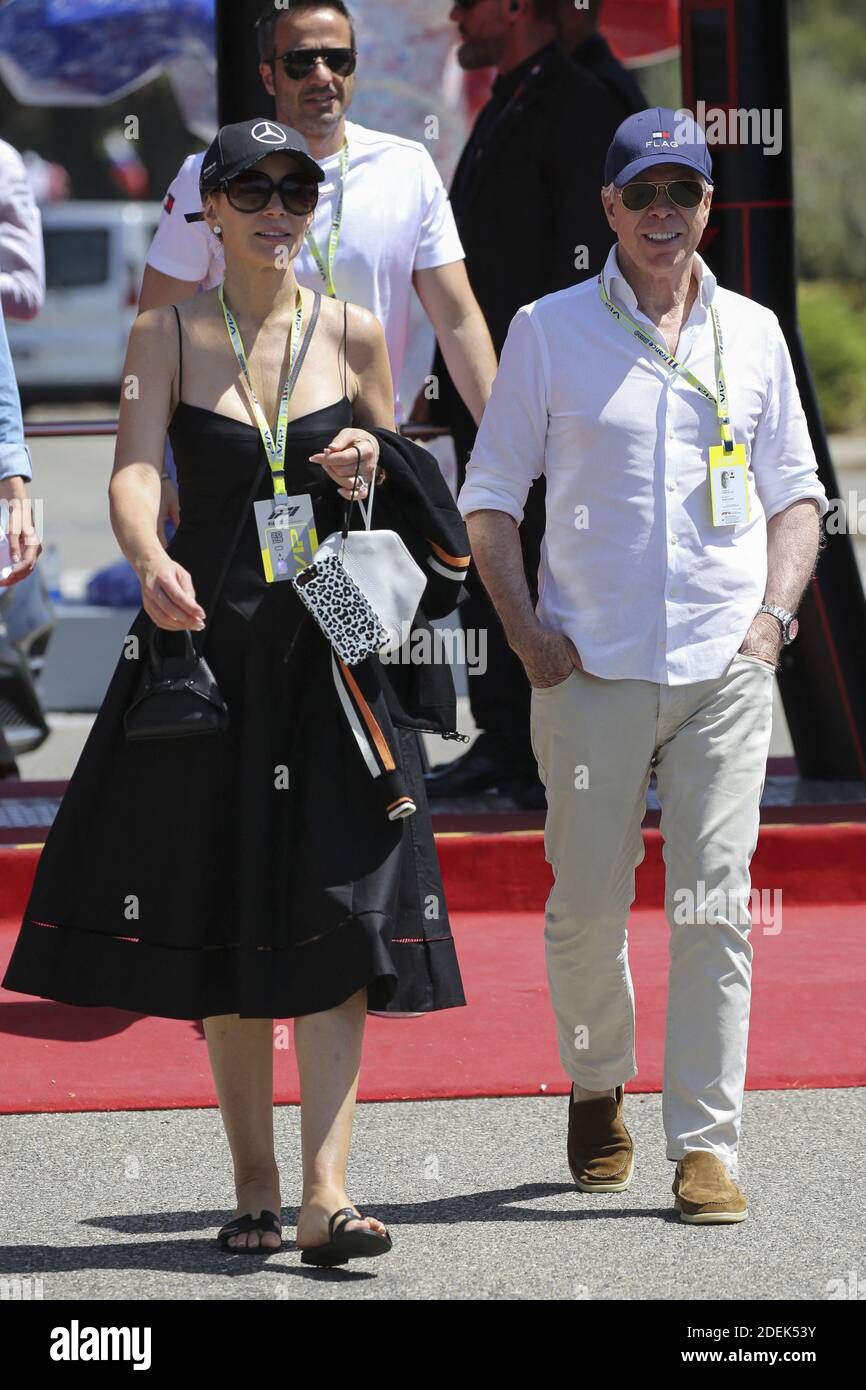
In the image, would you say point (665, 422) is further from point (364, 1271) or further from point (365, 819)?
point (364, 1271)

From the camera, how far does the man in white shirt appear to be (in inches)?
163

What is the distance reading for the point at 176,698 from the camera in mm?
3799

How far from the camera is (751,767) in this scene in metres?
4.21

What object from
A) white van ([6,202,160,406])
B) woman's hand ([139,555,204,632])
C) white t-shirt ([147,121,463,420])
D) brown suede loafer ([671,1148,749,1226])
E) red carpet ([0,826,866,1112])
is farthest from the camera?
white van ([6,202,160,406])

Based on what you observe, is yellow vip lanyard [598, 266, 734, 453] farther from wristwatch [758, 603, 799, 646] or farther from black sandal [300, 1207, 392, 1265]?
black sandal [300, 1207, 392, 1265]

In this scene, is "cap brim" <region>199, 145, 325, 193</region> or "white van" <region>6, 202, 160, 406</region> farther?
"white van" <region>6, 202, 160, 406</region>

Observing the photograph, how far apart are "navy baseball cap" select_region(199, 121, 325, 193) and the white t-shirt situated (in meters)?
1.11

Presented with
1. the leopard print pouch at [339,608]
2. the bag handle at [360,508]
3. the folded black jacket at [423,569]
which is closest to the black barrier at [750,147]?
the folded black jacket at [423,569]

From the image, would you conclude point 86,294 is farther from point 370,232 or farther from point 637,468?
point 637,468

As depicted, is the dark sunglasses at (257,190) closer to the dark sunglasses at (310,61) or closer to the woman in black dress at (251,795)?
the woman in black dress at (251,795)

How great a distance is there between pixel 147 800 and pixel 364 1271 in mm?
864

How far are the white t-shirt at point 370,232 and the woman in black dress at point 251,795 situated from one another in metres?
1.11

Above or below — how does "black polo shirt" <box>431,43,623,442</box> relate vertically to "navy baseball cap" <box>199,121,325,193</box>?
above

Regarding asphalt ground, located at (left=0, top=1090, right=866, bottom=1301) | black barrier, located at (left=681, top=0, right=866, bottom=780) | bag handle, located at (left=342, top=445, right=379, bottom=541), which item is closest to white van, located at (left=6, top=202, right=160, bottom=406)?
black barrier, located at (left=681, top=0, right=866, bottom=780)
